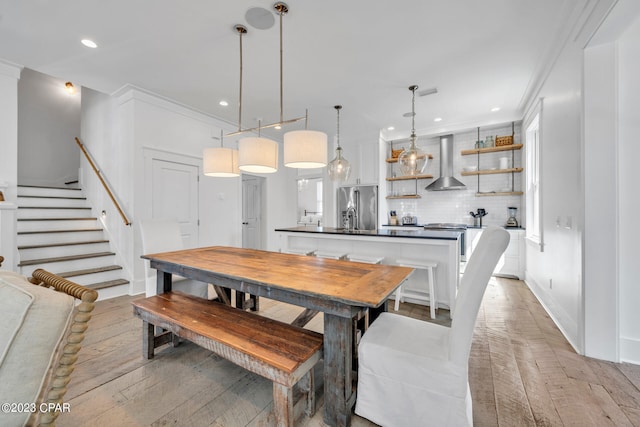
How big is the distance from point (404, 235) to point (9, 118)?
4.91m

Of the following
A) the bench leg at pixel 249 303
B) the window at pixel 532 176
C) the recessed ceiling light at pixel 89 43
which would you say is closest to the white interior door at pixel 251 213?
the bench leg at pixel 249 303

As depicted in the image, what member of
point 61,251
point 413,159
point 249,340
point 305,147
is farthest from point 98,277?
point 413,159

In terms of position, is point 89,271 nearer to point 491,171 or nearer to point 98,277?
point 98,277

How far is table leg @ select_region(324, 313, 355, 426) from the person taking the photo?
135 cm

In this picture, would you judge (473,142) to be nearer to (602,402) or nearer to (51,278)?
(602,402)

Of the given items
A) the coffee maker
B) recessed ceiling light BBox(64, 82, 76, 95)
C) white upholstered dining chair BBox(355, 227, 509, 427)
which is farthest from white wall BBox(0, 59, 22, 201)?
the coffee maker

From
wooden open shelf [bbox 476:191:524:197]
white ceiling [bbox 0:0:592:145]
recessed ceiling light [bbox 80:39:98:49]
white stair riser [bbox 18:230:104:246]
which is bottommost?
white stair riser [bbox 18:230:104:246]

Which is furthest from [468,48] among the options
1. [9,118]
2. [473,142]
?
[9,118]

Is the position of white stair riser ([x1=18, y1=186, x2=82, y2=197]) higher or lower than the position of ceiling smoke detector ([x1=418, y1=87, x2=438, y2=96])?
lower

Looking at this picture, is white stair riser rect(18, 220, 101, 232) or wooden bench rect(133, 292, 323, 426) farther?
white stair riser rect(18, 220, 101, 232)

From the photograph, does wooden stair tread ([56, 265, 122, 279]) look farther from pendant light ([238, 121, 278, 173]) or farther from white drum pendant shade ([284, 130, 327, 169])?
white drum pendant shade ([284, 130, 327, 169])

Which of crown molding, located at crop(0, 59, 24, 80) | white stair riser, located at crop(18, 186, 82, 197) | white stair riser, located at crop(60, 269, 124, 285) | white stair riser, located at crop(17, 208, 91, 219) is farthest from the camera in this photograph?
white stair riser, located at crop(18, 186, 82, 197)

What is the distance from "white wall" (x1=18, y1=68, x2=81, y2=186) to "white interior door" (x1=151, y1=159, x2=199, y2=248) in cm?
308

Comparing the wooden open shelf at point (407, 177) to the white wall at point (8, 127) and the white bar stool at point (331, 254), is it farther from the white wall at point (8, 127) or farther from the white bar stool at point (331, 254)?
the white wall at point (8, 127)
